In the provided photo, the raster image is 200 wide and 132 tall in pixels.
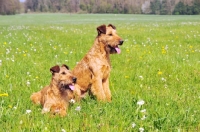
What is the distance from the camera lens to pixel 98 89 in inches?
247

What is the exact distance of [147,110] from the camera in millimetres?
5238

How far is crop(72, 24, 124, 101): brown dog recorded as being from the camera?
6348 mm

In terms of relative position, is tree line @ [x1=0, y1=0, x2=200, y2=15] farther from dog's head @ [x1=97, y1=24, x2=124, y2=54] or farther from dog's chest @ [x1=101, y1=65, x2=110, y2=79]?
dog's chest @ [x1=101, y1=65, x2=110, y2=79]

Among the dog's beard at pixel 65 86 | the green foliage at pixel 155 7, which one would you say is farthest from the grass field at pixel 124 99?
the green foliage at pixel 155 7

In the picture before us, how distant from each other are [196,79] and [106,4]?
118 m

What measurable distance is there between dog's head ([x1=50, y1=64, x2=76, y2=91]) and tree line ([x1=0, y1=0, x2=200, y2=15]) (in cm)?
9248

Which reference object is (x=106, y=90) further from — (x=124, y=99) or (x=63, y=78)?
(x=63, y=78)

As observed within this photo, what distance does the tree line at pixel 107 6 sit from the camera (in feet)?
323

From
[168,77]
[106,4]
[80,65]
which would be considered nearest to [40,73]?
[80,65]

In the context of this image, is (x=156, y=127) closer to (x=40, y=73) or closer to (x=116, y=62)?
(x=40, y=73)

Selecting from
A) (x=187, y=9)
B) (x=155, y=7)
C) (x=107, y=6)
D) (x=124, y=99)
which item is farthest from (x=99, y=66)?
(x=107, y=6)

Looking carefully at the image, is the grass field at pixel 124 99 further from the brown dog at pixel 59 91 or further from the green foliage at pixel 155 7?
the green foliage at pixel 155 7

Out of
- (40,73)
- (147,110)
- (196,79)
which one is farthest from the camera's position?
(40,73)

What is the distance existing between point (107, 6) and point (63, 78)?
118339 mm
